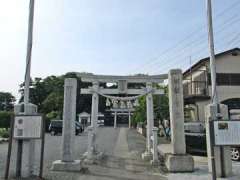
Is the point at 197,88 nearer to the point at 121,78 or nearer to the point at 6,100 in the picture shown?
the point at 121,78

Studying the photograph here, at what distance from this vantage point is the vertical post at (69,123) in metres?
10.0

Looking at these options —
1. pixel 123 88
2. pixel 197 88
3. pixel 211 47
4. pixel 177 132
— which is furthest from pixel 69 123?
pixel 197 88

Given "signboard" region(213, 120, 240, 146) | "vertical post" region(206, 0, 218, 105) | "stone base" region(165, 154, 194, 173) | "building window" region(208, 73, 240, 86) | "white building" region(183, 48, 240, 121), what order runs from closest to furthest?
"signboard" region(213, 120, 240, 146)
"vertical post" region(206, 0, 218, 105)
"stone base" region(165, 154, 194, 173)
"white building" region(183, 48, 240, 121)
"building window" region(208, 73, 240, 86)

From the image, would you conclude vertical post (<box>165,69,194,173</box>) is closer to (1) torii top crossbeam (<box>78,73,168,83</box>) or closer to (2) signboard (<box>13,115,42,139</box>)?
(1) torii top crossbeam (<box>78,73,168,83</box>)

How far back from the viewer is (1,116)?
35844 millimetres

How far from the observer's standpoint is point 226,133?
8.05 meters

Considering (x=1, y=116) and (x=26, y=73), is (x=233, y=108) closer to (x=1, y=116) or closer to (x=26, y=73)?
(x=26, y=73)

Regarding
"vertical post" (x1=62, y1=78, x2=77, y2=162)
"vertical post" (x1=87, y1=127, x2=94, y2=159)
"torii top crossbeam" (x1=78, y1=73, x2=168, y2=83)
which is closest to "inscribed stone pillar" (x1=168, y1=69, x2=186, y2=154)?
"torii top crossbeam" (x1=78, y1=73, x2=168, y2=83)

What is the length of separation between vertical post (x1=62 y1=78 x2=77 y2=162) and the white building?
1684 cm

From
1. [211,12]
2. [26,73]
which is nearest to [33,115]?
[26,73]

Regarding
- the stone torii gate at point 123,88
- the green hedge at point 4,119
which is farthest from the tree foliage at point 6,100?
the stone torii gate at point 123,88

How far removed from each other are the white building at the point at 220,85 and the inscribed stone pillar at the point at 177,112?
1554cm

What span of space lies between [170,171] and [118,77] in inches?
197

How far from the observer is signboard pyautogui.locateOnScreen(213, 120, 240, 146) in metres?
7.98
